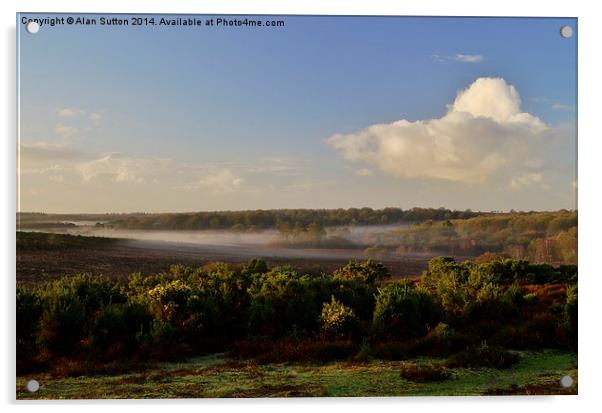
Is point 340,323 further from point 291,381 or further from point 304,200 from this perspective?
point 304,200

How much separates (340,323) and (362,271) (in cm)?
49

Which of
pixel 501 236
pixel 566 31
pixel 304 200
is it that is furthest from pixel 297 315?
pixel 566 31

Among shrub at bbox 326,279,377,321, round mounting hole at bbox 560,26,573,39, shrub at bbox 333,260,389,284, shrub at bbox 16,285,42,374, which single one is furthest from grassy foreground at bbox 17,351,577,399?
round mounting hole at bbox 560,26,573,39

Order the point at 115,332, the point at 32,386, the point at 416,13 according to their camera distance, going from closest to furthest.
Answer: the point at 32,386 < the point at 115,332 < the point at 416,13

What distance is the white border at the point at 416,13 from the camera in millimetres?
4980

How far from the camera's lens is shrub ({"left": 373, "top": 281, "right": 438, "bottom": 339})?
518 cm

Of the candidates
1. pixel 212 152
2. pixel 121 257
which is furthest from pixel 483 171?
pixel 121 257

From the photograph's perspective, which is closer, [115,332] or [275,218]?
[115,332]

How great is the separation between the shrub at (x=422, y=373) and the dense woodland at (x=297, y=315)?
99mm

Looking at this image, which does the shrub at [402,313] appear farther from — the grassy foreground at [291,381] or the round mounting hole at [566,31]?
the round mounting hole at [566,31]

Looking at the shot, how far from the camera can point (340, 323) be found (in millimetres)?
5152

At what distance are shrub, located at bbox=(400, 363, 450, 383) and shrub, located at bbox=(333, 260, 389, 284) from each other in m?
0.79

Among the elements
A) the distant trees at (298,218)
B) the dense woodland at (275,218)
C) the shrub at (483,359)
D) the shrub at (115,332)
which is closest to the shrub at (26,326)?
the shrub at (115,332)
